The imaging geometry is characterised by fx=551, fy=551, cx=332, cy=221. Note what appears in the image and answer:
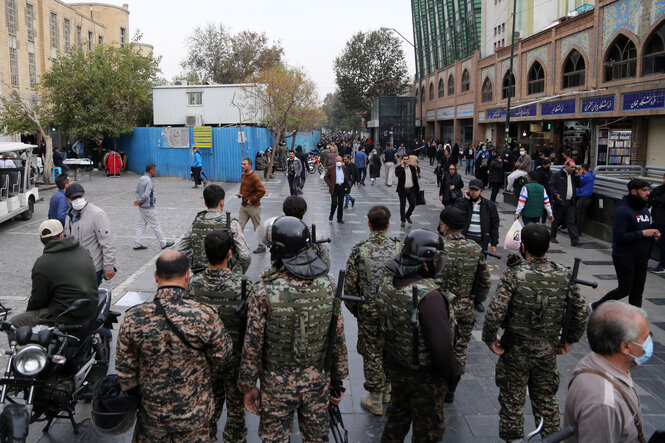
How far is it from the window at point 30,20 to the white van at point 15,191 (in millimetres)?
20972

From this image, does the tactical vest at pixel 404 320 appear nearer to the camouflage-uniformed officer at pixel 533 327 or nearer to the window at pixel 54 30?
the camouflage-uniformed officer at pixel 533 327

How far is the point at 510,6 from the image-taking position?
121ft

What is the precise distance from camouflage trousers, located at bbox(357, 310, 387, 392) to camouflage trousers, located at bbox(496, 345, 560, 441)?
1.06 m

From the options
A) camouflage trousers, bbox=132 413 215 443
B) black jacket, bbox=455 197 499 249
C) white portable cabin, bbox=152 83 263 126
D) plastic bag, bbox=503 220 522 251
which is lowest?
camouflage trousers, bbox=132 413 215 443

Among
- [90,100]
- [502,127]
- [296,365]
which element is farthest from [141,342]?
[502,127]

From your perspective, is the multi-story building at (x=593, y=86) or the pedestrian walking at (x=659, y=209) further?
the multi-story building at (x=593, y=86)

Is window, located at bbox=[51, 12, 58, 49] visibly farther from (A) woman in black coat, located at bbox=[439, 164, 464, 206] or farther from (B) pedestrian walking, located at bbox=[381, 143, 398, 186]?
(A) woman in black coat, located at bbox=[439, 164, 464, 206]

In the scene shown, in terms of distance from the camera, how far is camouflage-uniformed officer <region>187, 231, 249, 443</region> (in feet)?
11.8

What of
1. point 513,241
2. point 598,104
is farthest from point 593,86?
point 513,241

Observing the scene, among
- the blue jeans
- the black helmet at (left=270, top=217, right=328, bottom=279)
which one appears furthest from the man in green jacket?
the blue jeans

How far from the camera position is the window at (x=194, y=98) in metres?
31.0

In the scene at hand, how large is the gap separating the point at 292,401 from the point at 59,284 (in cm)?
246

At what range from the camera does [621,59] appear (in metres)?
21.3

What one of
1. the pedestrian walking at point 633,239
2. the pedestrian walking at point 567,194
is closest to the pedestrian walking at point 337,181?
the pedestrian walking at point 567,194
